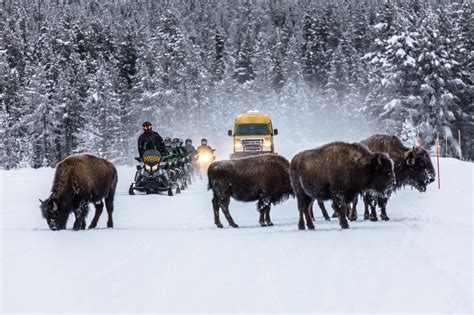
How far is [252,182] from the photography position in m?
12.3

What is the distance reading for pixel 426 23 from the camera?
5038 cm

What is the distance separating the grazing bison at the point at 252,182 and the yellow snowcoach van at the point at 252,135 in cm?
1811

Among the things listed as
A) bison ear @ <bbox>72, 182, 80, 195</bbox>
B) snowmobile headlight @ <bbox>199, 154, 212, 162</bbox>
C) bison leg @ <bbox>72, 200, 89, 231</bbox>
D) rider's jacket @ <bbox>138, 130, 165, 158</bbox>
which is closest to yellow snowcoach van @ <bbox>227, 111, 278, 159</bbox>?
snowmobile headlight @ <bbox>199, 154, 212, 162</bbox>

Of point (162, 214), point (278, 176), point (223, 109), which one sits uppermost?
point (223, 109)

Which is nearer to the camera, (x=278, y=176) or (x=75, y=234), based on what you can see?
(x=75, y=234)

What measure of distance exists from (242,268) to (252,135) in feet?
80.8

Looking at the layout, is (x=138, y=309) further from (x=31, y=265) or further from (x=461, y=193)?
(x=461, y=193)

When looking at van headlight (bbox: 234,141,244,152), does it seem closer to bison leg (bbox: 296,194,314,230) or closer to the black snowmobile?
the black snowmobile

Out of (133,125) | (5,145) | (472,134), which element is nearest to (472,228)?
(472,134)

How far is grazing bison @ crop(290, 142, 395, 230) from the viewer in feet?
35.3

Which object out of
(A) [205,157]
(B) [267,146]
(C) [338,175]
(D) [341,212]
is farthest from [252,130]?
(D) [341,212]

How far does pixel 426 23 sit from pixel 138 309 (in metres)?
49.2

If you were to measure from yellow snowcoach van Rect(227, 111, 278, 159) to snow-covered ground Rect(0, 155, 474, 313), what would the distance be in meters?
18.4

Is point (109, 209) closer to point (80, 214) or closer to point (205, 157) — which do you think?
point (80, 214)
